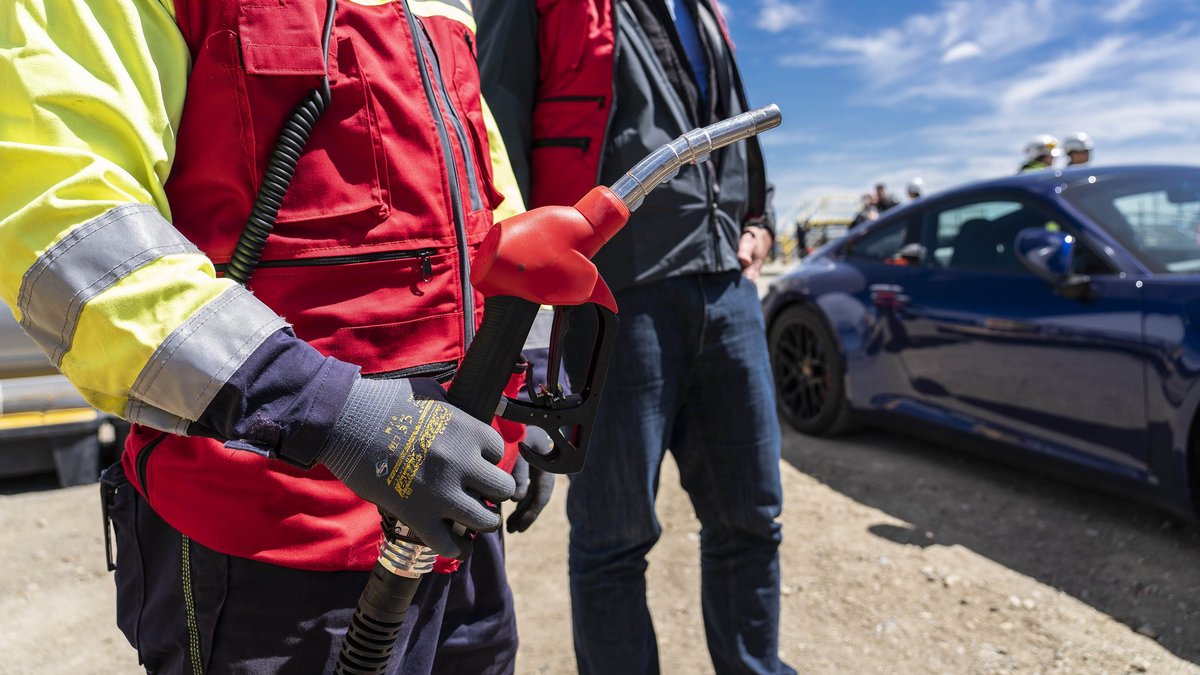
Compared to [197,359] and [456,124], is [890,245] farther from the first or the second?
[197,359]

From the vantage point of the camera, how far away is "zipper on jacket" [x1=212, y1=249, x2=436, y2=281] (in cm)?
97

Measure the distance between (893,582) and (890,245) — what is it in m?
2.12

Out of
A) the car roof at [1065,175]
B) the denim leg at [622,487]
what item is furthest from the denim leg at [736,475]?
the car roof at [1065,175]

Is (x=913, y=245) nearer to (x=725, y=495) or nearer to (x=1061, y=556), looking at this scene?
(x=1061, y=556)

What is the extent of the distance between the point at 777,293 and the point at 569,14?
11.3 feet

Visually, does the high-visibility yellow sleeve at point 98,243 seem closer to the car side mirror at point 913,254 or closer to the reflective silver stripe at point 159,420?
the reflective silver stripe at point 159,420

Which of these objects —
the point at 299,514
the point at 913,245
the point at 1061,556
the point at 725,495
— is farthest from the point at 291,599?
the point at 913,245

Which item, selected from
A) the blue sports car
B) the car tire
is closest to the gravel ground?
the blue sports car

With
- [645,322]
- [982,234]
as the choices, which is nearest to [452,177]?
[645,322]

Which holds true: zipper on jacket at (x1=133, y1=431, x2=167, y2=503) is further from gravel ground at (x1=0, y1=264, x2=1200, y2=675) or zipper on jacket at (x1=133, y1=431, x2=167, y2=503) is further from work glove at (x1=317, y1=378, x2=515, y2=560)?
gravel ground at (x1=0, y1=264, x2=1200, y2=675)

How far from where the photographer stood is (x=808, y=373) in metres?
4.68

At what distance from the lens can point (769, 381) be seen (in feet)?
6.54

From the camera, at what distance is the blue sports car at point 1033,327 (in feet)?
9.70

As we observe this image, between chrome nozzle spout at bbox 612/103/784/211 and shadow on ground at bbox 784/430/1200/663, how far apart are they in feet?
7.68
